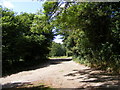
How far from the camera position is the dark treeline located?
23.0ft

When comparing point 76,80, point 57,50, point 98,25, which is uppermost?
point 98,25

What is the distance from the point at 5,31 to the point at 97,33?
9882 mm

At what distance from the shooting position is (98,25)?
346 inches

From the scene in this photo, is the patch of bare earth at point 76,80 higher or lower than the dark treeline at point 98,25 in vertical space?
lower

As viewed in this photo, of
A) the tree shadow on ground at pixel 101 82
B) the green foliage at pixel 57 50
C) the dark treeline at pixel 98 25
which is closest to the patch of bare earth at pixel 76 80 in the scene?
the tree shadow on ground at pixel 101 82

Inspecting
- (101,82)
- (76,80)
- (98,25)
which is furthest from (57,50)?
(101,82)

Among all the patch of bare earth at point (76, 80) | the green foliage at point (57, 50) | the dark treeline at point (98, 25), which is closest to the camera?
the patch of bare earth at point (76, 80)

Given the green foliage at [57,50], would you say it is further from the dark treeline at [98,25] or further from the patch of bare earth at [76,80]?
the patch of bare earth at [76,80]

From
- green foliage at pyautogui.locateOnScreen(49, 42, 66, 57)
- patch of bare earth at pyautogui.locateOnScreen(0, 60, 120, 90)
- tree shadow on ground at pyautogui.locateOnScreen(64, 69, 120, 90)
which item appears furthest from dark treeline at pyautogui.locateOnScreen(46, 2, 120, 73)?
green foliage at pyautogui.locateOnScreen(49, 42, 66, 57)

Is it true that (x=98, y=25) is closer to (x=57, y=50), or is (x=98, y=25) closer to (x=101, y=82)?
(x=101, y=82)

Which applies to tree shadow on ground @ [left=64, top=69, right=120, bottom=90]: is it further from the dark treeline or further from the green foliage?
the green foliage

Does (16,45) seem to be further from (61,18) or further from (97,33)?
(97,33)

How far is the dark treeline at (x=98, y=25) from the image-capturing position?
7.00 meters

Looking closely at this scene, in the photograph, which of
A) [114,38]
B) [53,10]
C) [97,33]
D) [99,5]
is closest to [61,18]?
[53,10]
